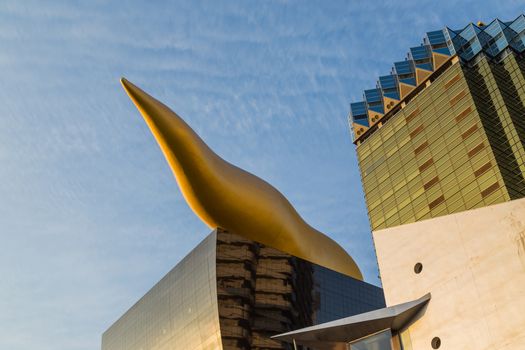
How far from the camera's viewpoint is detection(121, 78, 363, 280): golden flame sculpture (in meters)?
48.8

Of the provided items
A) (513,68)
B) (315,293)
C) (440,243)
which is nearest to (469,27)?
(513,68)

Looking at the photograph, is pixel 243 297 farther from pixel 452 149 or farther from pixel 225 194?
pixel 452 149

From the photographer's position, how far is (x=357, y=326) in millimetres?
23781

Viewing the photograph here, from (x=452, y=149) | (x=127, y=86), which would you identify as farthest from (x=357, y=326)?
(x=452, y=149)

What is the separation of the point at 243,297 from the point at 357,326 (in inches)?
1182

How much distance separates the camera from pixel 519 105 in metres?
78.2

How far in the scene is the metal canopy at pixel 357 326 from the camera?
74.6 feet

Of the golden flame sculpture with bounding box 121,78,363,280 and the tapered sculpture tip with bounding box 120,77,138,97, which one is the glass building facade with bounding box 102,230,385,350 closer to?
the golden flame sculpture with bounding box 121,78,363,280

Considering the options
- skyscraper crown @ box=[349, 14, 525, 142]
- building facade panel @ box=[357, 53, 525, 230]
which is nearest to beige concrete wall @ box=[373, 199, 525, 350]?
building facade panel @ box=[357, 53, 525, 230]

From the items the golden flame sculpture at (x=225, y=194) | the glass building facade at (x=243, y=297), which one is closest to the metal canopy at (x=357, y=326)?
the golden flame sculpture at (x=225, y=194)

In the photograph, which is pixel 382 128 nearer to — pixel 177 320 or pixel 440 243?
pixel 177 320

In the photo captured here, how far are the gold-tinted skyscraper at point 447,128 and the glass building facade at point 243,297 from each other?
1911 cm

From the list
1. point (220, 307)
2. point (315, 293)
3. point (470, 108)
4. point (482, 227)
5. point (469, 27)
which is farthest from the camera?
point (469, 27)

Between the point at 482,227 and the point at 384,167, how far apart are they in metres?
65.0
